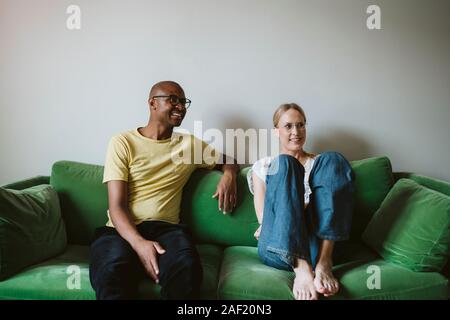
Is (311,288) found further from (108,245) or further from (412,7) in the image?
(412,7)

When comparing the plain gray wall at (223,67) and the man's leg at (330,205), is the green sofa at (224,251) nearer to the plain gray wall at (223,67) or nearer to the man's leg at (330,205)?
the man's leg at (330,205)

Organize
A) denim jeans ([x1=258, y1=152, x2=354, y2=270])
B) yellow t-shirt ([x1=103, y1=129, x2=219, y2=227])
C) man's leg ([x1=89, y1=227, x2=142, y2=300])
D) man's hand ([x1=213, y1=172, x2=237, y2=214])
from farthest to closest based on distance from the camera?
man's hand ([x1=213, y1=172, x2=237, y2=214]) → yellow t-shirt ([x1=103, y1=129, x2=219, y2=227]) → denim jeans ([x1=258, y1=152, x2=354, y2=270]) → man's leg ([x1=89, y1=227, x2=142, y2=300])

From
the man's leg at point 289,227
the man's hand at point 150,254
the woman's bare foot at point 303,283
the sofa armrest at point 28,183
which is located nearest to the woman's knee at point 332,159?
the man's leg at point 289,227

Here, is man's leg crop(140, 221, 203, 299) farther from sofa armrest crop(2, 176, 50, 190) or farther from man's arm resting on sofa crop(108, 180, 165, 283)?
sofa armrest crop(2, 176, 50, 190)

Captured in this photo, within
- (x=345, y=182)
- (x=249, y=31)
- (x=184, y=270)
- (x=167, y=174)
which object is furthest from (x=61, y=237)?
(x=249, y=31)

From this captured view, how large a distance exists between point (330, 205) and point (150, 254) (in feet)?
2.46

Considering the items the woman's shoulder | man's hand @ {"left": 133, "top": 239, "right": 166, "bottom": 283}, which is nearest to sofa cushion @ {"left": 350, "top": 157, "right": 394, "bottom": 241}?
the woman's shoulder

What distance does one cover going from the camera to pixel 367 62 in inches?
85.4

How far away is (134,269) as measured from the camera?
4.78 ft

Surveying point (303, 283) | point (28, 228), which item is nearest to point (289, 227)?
point (303, 283)

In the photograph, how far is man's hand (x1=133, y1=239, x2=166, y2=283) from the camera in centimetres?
144

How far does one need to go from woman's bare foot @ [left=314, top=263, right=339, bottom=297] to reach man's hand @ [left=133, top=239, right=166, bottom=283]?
62 cm

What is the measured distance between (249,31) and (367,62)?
0.73 meters

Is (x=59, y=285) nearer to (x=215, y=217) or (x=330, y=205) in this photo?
(x=215, y=217)
